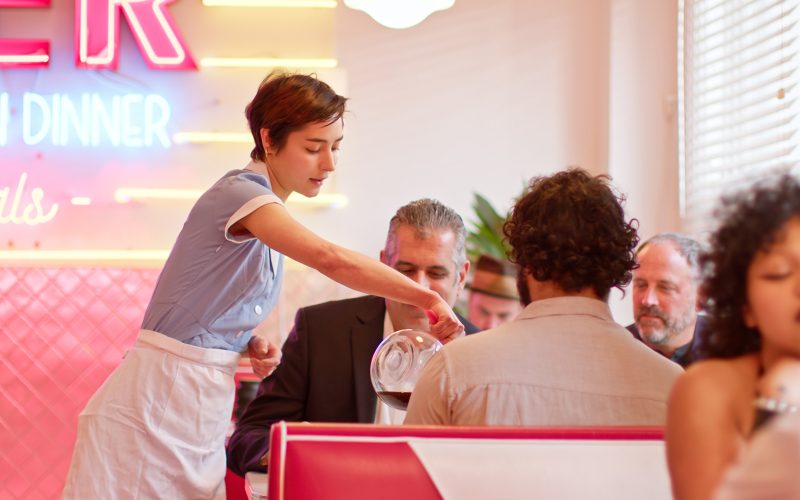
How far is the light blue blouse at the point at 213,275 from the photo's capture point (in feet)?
6.49

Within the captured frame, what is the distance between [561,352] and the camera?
59.2 inches

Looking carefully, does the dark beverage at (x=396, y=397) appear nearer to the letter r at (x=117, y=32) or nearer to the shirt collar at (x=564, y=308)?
the shirt collar at (x=564, y=308)

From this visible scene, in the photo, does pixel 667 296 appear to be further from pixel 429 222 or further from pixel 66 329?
pixel 66 329

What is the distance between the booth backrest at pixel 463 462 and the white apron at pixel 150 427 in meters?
0.74

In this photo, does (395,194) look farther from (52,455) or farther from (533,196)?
(533,196)

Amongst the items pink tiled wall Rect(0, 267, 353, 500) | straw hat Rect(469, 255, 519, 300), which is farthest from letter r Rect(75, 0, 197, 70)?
straw hat Rect(469, 255, 519, 300)

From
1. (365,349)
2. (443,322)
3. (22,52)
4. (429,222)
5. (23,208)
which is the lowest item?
(365,349)

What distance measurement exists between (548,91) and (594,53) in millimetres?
277

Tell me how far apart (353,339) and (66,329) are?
7.56 feet

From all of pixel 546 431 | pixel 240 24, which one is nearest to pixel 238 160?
pixel 240 24

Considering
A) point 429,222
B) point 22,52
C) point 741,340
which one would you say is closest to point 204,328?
point 429,222

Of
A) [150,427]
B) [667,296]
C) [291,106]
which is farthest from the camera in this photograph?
[667,296]

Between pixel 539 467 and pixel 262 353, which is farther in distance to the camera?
pixel 262 353

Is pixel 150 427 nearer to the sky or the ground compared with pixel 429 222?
nearer to the ground
